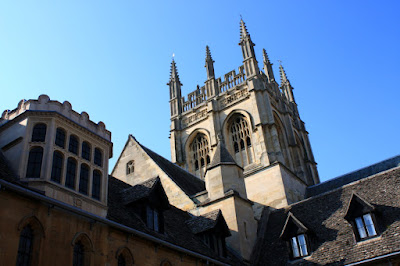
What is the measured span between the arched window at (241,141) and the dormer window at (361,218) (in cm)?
1967

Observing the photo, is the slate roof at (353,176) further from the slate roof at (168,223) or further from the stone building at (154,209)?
the slate roof at (168,223)

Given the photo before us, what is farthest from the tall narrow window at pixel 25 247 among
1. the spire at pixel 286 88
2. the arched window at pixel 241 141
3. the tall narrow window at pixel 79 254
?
the spire at pixel 286 88

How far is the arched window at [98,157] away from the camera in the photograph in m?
14.0

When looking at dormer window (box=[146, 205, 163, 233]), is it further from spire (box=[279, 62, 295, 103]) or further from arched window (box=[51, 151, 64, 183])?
spire (box=[279, 62, 295, 103])

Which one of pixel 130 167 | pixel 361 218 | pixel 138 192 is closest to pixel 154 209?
pixel 138 192

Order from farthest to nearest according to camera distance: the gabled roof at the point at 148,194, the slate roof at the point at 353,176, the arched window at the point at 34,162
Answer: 1. the slate roof at the point at 353,176
2. the gabled roof at the point at 148,194
3. the arched window at the point at 34,162

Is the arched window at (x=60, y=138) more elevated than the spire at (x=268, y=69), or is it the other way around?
the spire at (x=268, y=69)

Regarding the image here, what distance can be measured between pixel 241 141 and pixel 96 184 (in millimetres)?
26763

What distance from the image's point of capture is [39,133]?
1258 cm

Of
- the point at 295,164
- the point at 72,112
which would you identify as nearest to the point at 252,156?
the point at 295,164

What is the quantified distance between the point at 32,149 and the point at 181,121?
33.2 metres

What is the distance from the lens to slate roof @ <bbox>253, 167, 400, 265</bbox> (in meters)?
16.2

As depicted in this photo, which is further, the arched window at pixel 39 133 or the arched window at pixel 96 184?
the arched window at pixel 96 184

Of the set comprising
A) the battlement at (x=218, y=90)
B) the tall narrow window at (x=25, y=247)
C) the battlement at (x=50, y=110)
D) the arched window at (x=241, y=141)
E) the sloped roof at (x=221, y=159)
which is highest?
the battlement at (x=218, y=90)
